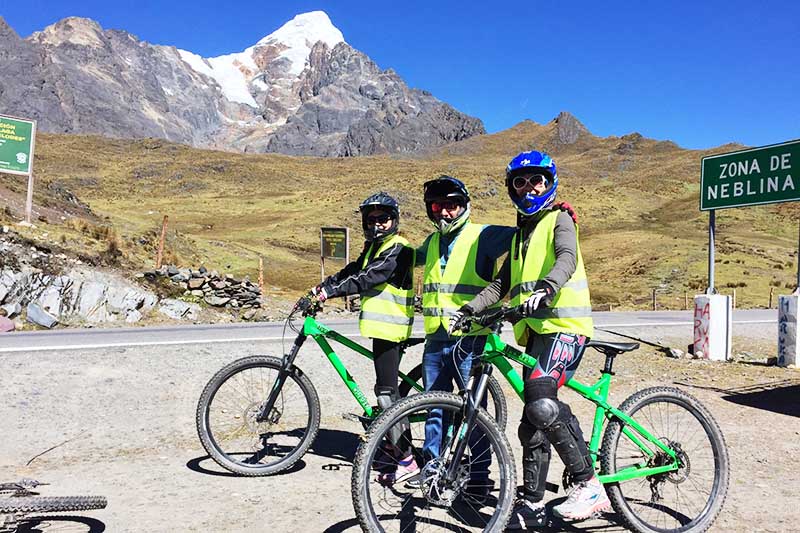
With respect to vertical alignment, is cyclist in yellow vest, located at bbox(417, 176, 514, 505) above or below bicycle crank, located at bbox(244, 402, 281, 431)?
above

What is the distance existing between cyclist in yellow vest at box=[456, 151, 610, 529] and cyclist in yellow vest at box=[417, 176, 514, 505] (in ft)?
1.29

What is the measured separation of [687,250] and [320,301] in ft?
150

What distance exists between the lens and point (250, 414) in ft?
16.7

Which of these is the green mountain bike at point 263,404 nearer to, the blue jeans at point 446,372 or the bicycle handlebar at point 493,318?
the blue jeans at point 446,372

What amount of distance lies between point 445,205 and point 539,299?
1254 millimetres

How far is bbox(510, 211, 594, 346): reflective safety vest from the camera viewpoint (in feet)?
12.5

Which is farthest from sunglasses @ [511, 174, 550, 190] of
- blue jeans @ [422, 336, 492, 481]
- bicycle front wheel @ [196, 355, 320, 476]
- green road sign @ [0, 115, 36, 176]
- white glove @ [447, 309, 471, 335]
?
green road sign @ [0, 115, 36, 176]

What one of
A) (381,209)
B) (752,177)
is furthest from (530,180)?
(752,177)

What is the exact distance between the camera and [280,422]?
518 cm

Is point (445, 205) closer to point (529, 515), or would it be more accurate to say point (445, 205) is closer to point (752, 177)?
point (529, 515)

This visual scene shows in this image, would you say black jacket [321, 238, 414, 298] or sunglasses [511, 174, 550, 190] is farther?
black jacket [321, 238, 414, 298]

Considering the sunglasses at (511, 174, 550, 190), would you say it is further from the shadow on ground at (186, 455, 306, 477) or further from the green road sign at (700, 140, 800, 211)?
the green road sign at (700, 140, 800, 211)

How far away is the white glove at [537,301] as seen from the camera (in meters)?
3.45

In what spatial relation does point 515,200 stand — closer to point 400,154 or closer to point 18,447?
point 18,447
